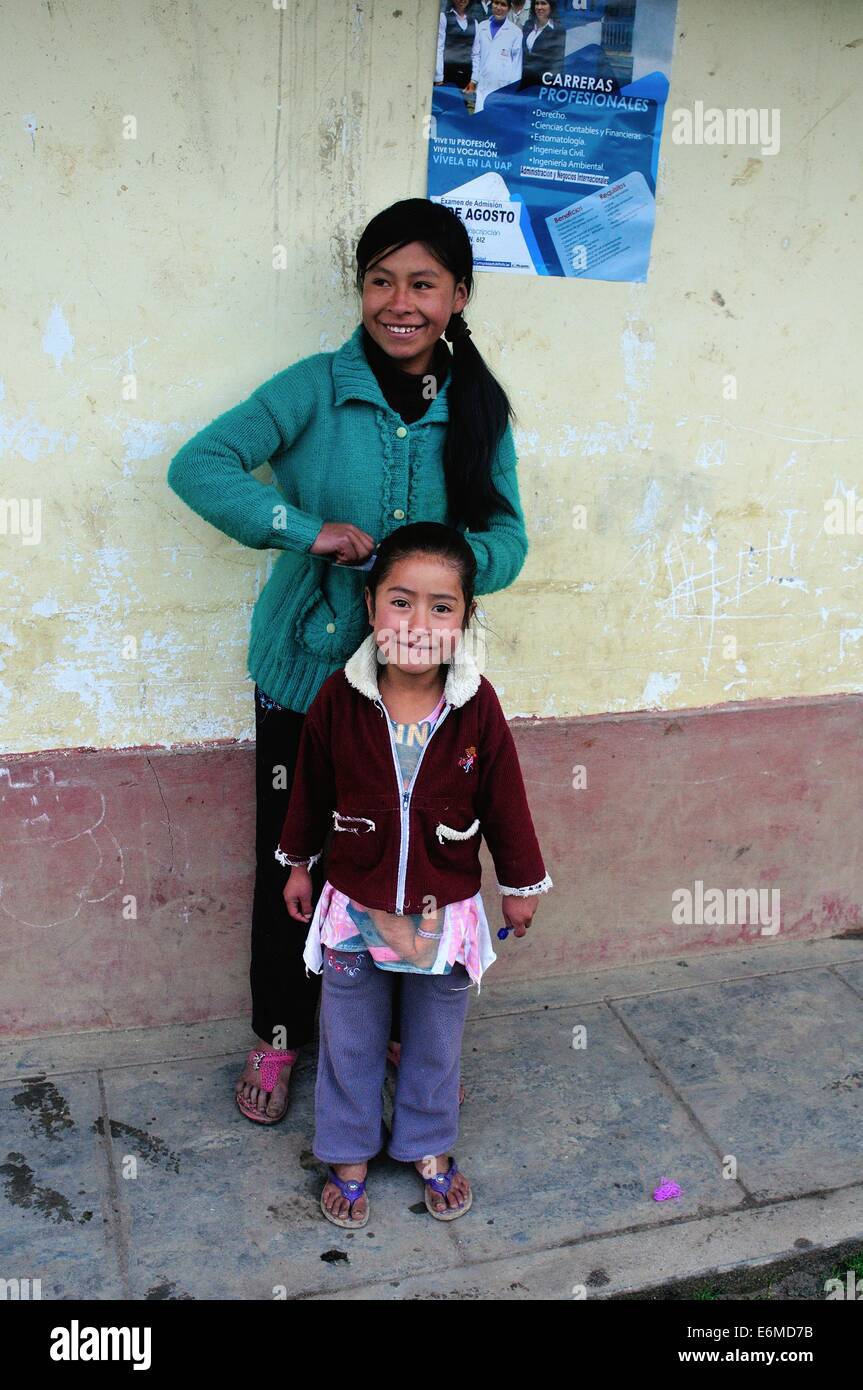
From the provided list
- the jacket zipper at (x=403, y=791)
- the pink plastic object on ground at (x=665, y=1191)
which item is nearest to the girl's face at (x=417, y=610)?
the jacket zipper at (x=403, y=791)

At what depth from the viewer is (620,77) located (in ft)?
10.1

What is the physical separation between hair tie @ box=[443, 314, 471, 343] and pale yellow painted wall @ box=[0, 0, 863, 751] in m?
0.34

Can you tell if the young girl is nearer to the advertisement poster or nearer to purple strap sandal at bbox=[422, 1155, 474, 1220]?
purple strap sandal at bbox=[422, 1155, 474, 1220]

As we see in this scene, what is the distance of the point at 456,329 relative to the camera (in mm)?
2797

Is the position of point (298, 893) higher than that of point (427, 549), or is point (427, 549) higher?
point (427, 549)

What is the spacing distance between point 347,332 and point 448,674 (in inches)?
39.2

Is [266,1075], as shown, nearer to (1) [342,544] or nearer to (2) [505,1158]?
(2) [505,1158]

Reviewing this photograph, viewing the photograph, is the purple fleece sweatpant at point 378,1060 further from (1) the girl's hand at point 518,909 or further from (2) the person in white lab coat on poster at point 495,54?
(2) the person in white lab coat on poster at point 495,54

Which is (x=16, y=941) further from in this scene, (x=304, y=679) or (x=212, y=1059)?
(x=304, y=679)

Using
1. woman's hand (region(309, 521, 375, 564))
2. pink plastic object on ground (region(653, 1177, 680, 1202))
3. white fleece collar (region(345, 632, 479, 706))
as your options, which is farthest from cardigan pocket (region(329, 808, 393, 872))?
pink plastic object on ground (region(653, 1177, 680, 1202))

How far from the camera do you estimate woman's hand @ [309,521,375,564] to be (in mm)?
2574

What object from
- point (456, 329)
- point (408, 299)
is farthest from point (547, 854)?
point (408, 299)
